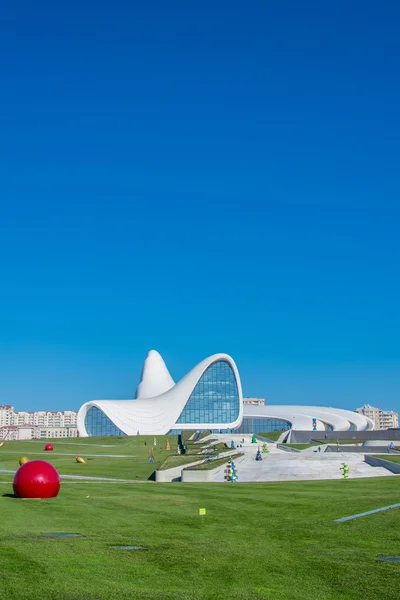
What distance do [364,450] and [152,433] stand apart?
57.3 meters

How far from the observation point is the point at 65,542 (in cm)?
1287

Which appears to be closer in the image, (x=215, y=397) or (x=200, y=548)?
(x=200, y=548)

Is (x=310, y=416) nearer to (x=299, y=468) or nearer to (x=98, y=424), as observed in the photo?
(x=98, y=424)

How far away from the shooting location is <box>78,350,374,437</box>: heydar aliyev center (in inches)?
3984

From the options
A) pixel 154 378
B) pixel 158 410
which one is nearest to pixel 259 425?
pixel 158 410

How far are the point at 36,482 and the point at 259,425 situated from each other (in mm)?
93046

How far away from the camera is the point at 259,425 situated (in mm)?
110938

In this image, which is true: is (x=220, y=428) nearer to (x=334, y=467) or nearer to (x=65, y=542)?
(x=334, y=467)

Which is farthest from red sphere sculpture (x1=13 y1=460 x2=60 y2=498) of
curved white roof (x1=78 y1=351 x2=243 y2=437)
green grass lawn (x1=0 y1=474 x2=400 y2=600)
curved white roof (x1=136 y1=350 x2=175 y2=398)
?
curved white roof (x1=136 y1=350 x2=175 y2=398)

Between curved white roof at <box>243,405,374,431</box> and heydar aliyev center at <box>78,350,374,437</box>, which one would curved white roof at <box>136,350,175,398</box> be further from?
curved white roof at <box>243,405,374,431</box>

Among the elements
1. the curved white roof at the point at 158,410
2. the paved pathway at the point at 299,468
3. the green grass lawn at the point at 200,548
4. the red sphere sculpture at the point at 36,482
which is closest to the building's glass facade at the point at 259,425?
the curved white roof at the point at 158,410

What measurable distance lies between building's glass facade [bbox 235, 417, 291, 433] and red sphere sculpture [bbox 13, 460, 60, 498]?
89973 mm

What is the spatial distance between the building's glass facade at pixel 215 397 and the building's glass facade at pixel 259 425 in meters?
4.00

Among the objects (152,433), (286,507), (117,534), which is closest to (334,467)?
(286,507)
